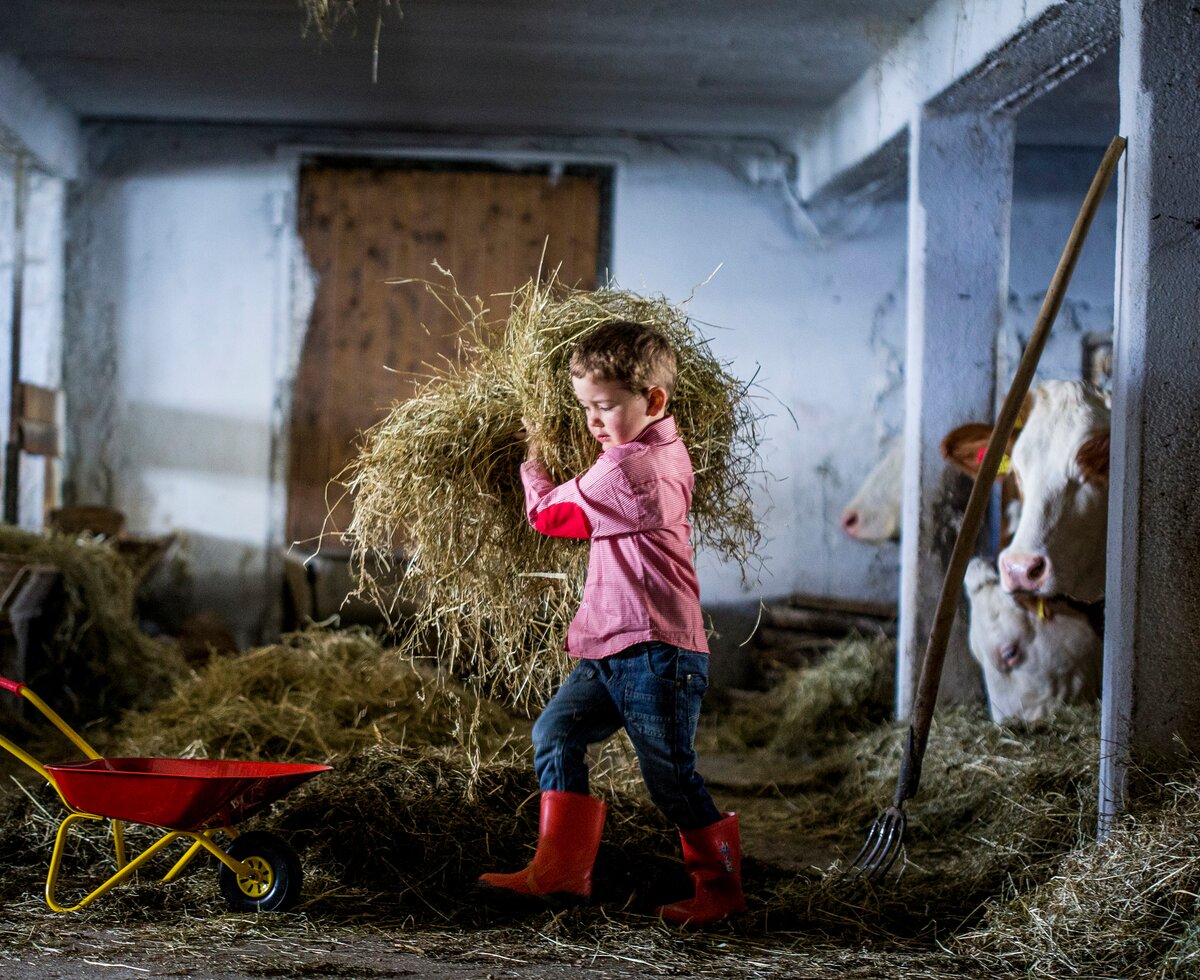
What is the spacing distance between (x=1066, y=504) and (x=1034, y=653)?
540 mm

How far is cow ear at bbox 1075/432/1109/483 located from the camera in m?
4.07

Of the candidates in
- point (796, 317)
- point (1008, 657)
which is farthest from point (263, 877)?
point (796, 317)

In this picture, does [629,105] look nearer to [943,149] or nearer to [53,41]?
[943,149]

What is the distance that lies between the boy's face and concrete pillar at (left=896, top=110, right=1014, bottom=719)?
220cm

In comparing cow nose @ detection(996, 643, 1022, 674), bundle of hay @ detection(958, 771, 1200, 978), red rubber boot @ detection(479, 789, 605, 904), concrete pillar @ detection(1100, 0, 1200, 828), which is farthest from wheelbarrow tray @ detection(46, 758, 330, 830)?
cow nose @ detection(996, 643, 1022, 674)

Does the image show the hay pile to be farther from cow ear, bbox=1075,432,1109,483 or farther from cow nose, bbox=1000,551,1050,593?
cow ear, bbox=1075,432,1109,483

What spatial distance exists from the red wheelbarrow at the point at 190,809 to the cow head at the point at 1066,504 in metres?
2.35

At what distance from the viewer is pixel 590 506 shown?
2.87m

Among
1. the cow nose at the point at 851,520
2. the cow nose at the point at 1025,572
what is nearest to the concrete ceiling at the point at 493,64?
the cow nose at the point at 851,520

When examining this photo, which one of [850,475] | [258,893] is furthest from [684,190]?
[258,893]

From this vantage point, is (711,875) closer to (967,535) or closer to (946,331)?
(967,535)

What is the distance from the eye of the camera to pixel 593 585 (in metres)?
2.96

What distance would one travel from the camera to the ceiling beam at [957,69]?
389 centimetres

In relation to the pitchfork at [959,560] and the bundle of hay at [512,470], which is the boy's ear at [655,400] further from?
the pitchfork at [959,560]
